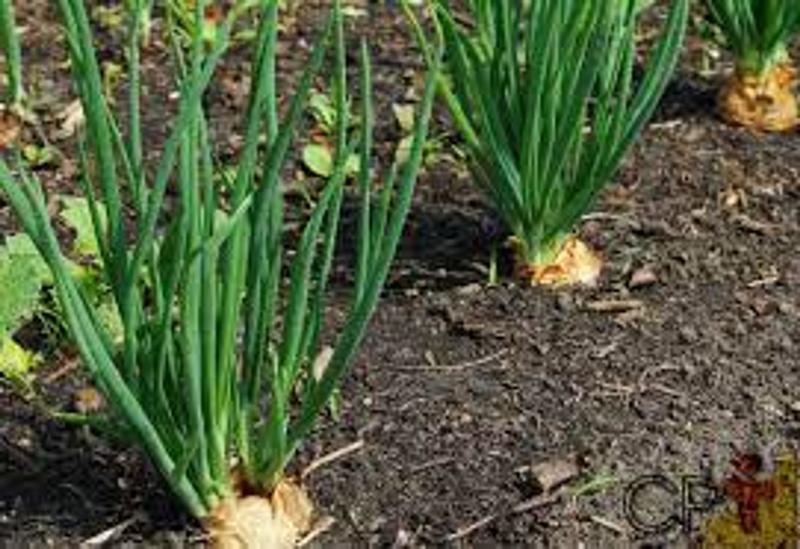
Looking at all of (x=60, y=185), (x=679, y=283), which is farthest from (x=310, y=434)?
(x=60, y=185)

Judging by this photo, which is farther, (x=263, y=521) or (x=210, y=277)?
(x=263, y=521)

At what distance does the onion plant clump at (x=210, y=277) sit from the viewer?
147 centimetres

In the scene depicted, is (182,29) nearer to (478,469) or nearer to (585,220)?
(585,220)

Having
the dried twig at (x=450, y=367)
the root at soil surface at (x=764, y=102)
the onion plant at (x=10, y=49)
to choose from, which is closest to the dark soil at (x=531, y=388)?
the dried twig at (x=450, y=367)

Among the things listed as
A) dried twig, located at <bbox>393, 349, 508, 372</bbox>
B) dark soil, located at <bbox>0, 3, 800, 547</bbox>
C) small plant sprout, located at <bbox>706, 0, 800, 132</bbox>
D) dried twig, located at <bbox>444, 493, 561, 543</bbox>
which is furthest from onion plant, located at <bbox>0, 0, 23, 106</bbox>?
small plant sprout, located at <bbox>706, 0, 800, 132</bbox>

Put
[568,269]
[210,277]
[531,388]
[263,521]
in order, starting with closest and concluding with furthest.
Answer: [210,277] → [263,521] → [531,388] → [568,269]

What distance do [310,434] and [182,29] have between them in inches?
41.9

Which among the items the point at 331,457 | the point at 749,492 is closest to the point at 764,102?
the point at 749,492

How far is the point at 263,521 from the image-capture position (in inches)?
68.6

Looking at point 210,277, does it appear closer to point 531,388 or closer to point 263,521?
point 263,521

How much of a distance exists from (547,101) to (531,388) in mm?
364

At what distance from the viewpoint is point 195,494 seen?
1.68 m

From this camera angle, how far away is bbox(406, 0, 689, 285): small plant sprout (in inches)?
75.0

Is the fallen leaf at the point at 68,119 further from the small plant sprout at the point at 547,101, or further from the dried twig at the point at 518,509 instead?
the dried twig at the point at 518,509
